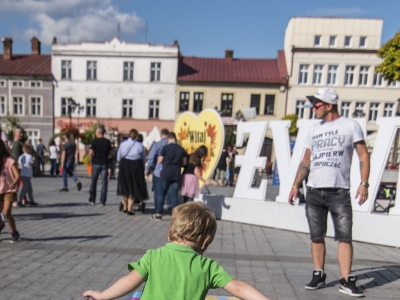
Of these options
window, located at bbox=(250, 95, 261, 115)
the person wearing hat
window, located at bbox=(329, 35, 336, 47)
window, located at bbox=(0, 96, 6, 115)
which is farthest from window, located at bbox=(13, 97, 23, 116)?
the person wearing hat

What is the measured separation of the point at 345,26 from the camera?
32156mm

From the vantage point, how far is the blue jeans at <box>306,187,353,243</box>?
11.0 feet

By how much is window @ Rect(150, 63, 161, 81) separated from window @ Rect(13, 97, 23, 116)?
1343 cm

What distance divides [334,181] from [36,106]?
35762 millimetres

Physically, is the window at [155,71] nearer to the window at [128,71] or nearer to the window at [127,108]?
the window at [128,71]

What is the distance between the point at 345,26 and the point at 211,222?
35.4 meters

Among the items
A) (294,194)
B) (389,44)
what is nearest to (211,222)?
(294,194)

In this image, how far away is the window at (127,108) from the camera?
33.7m

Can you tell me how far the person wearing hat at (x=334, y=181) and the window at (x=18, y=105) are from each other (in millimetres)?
36277

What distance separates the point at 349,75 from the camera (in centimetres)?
3244

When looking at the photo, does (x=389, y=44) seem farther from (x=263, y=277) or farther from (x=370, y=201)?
(x=263, y=277)

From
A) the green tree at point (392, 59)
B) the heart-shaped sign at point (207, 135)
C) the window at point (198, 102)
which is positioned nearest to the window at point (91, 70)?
the window at point (198, 102)

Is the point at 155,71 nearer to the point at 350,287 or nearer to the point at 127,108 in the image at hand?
the point at 127,108

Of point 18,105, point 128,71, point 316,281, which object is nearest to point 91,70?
point 128,71
